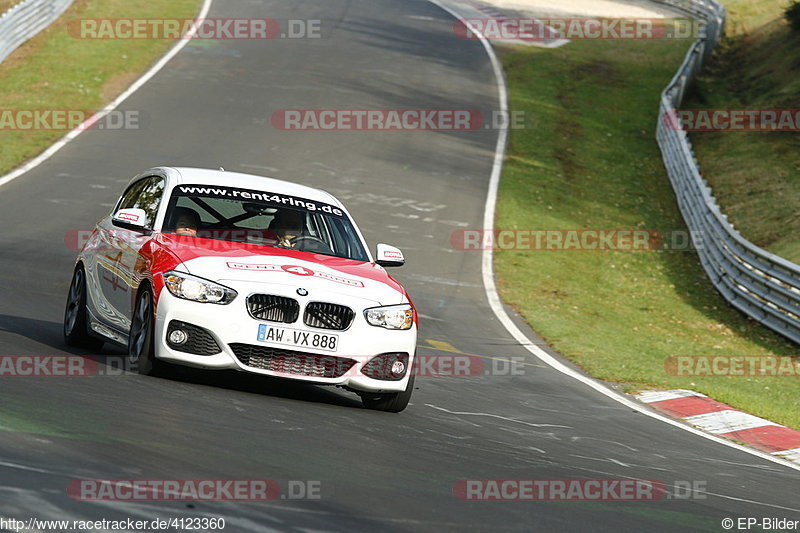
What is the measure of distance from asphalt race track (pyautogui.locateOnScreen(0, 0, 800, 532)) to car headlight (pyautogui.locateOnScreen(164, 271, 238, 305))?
655 millimetres

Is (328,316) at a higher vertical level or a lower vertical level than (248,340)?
higher

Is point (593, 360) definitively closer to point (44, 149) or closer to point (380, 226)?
point (380, 226)

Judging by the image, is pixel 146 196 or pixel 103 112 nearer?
pixel 146 196

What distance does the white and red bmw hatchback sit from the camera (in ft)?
28.2

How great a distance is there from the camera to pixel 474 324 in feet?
52.2

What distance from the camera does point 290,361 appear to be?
8.70 m

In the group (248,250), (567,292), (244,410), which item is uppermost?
(248,250)

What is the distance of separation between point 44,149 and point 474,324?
12067mm

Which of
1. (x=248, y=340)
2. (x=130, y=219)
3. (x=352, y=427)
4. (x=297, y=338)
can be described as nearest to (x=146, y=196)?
(x=130, y=219)

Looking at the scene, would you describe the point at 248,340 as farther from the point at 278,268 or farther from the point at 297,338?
the point at 278,268

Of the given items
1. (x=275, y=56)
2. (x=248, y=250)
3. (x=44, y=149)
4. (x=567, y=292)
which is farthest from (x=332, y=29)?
(x=248, y=250)

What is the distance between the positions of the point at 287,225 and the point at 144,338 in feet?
5.84

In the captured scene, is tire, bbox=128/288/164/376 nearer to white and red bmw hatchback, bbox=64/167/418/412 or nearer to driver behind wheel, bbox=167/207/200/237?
white and red bmw hatchback, bbox=64/167/418/412

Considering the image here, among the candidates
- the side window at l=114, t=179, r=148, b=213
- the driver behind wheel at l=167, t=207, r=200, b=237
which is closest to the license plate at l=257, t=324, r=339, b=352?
the driver behind wheel at l=167, t=207, r=200, b=237
